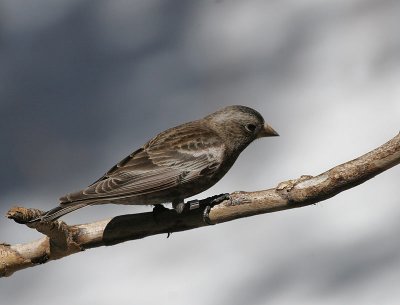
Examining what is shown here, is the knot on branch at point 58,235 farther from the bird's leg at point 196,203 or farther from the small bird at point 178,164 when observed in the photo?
the bird's leg at point 196,203

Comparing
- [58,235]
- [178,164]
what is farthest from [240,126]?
[58,235]

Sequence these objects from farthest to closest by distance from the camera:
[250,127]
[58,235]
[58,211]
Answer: [250,127] → [58,235] → [58,211]

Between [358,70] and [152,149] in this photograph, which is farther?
[358,70]

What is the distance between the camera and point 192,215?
2.72m

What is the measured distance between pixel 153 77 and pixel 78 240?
194 cm

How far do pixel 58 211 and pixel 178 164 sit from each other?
0.45 m

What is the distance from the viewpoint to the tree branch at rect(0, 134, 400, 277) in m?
2.44

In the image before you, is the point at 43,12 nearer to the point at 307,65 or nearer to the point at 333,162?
the point at 307,65

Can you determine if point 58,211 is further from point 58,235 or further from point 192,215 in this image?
point 192,215

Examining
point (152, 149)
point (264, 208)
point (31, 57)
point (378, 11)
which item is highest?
point (31, 57)

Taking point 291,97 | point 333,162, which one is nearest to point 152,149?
point 333,162

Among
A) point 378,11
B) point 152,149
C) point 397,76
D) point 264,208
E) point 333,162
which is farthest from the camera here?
point 378,11

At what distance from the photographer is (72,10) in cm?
491

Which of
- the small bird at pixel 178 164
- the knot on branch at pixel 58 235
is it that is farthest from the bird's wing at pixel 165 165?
the knot on branch at pixel 58 235
